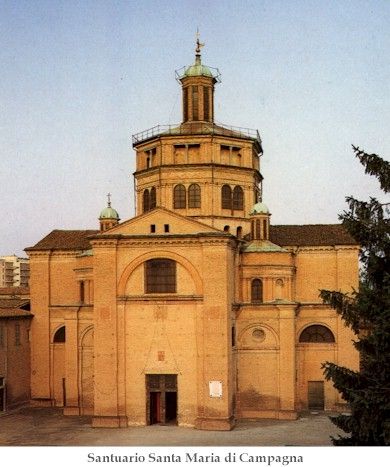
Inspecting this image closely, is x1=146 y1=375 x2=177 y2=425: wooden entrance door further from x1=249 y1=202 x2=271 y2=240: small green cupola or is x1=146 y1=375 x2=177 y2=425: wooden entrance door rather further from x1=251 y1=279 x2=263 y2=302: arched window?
x1=249 y1=202 x2=271 y2=240: small green cupola

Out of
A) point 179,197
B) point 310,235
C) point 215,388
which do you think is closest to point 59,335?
point 179,197

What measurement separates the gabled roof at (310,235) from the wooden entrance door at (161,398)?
38.8 feet

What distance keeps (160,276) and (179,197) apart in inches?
305

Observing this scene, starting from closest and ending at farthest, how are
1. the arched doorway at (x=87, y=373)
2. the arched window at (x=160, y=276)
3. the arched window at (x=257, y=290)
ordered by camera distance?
the arched window at (x=160, y=276) → the arched window at (x=257, y=290) → the arched doorway at (x=87, y=373)

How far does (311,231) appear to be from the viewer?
162ft

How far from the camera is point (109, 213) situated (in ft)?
161

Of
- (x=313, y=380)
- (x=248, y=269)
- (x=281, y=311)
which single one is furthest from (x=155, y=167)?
(x=313, y=380)

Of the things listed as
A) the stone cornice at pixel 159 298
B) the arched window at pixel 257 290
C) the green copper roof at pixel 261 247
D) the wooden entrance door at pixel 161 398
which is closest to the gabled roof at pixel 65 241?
the stone cornice at pixel 159 298

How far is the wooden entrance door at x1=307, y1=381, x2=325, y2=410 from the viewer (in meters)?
46.2

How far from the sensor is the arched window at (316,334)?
1842 inches

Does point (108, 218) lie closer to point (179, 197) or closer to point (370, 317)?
point (179, 197)

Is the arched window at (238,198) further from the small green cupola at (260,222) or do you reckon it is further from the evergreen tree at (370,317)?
the evergreen tree at (370,317)

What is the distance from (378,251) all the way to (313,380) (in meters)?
24.9
